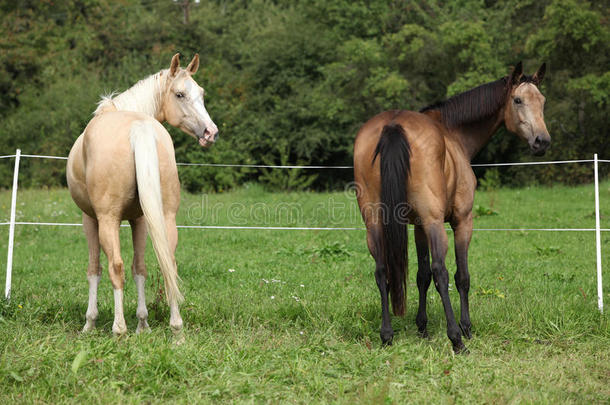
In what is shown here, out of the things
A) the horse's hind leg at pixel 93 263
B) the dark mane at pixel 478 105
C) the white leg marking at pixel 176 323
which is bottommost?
the white leg marking at pixel 176 323

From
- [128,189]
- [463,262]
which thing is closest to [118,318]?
[128,189]

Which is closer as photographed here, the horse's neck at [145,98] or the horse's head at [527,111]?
the horse's head at [527,111]

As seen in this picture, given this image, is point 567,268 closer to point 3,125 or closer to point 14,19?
point 3,125

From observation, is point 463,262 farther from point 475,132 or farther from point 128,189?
point 128,189

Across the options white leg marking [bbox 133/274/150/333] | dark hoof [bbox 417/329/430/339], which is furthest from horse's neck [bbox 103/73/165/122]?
dark hoof [bbox 417/329/430/339]

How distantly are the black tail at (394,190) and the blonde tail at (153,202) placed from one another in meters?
1.63

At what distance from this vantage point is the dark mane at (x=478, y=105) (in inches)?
195

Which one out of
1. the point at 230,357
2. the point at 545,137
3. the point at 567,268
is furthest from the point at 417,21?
the point at 230,357

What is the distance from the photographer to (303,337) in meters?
4.54

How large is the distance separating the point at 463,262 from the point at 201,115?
8.57 ft

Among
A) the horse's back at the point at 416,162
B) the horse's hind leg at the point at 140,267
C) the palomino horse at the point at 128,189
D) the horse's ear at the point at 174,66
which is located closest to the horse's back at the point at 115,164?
the palomino horse at the point at 128,189

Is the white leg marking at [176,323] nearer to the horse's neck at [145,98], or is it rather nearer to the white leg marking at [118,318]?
the white leg marking at [118,318]

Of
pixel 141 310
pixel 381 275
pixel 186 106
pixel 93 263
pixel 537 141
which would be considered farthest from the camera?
pixel 186 106

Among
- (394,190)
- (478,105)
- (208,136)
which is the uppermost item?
(478,105)
